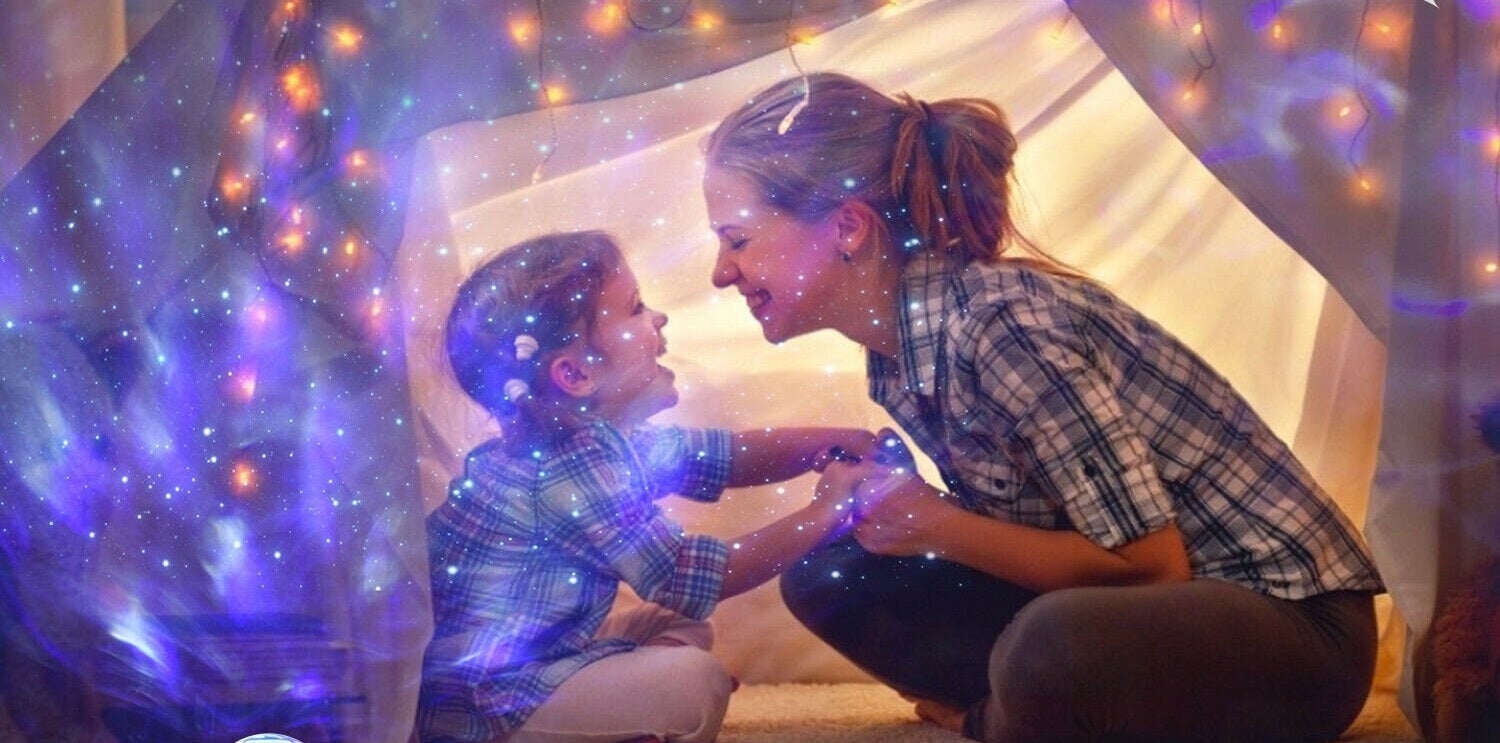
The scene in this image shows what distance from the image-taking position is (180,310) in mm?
1396

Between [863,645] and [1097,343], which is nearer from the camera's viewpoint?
[1097,343]

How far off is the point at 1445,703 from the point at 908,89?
2.46ft

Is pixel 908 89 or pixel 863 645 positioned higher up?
pixel 908 89

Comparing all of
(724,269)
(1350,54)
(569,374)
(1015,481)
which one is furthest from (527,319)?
(1350,54)

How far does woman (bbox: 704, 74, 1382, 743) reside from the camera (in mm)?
1260

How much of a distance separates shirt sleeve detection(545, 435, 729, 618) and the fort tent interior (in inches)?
1.8

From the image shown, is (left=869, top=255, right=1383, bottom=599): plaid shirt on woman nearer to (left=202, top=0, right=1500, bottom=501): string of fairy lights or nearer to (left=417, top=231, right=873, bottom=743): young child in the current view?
(left=417, top=231, right=873, bottom=743): young child

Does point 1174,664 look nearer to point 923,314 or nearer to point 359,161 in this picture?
point 923,314

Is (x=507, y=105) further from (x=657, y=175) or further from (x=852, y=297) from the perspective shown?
(x=852, y=297)

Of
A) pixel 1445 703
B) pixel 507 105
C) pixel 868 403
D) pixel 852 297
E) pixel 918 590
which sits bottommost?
pixel 1445 703

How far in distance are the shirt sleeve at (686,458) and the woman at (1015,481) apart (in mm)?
112

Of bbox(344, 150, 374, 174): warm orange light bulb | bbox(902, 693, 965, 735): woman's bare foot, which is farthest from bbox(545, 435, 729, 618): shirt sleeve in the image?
bbox(344, 150, 374, 174): warm orange light bulb

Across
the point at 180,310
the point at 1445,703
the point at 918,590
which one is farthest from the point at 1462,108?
the point at 180,310

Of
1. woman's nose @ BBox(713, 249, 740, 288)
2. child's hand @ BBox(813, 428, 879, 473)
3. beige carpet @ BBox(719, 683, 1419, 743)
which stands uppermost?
woman's nose @ BBox(713, 249, 740, 288)
